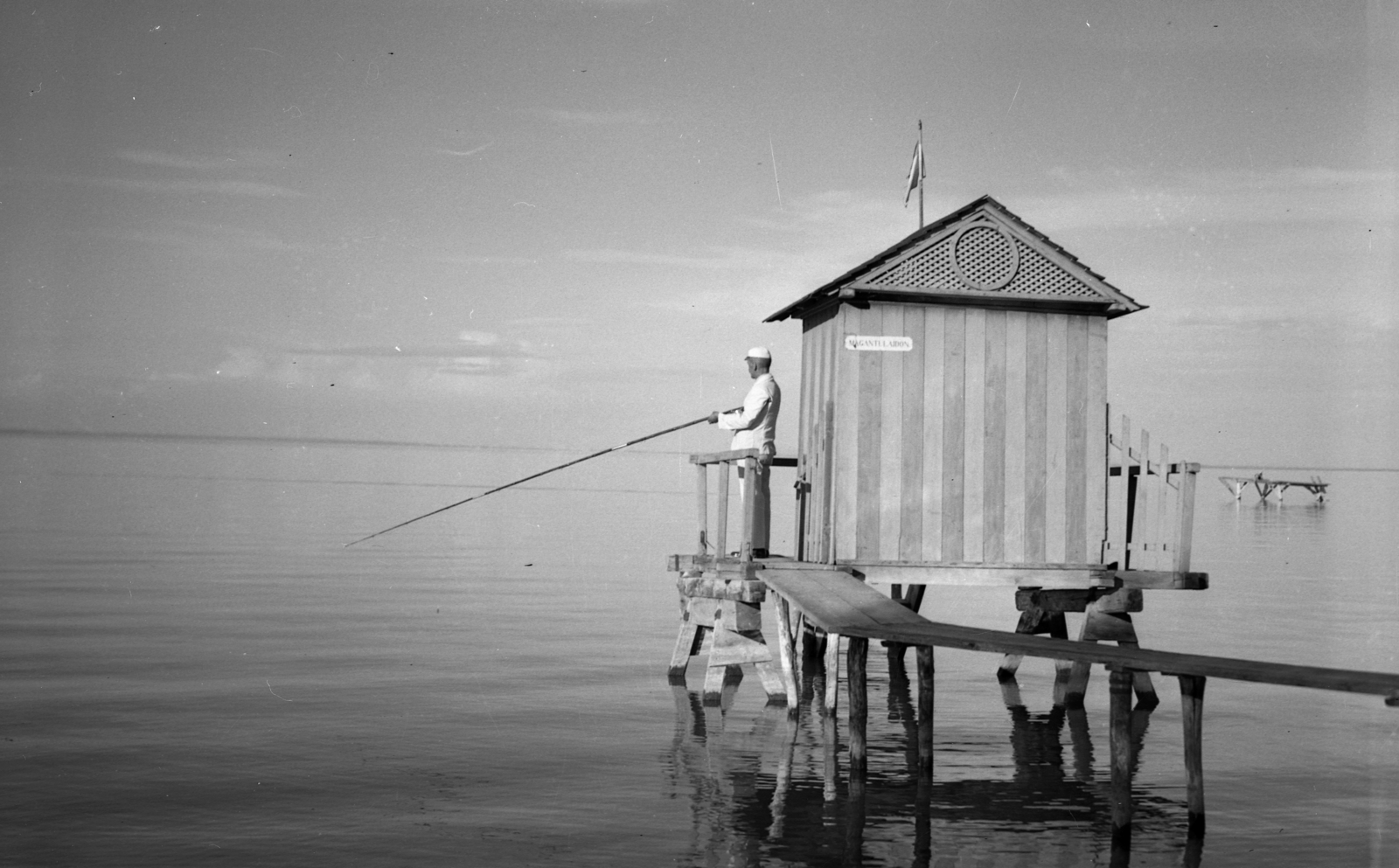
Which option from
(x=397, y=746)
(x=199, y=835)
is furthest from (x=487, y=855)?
(x=397, y=746)

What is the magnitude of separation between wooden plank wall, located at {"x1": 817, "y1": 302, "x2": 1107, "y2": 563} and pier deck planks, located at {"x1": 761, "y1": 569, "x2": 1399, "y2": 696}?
109 cm

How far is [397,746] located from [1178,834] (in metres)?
7.30

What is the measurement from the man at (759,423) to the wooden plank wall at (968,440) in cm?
129

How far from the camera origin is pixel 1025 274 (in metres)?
15.1

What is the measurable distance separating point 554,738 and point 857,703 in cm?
386

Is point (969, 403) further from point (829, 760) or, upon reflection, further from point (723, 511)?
point (829, 760)

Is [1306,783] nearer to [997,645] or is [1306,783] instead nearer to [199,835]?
[997,645]

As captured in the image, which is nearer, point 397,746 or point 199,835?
point 199,835

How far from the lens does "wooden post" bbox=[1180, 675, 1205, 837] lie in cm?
1059

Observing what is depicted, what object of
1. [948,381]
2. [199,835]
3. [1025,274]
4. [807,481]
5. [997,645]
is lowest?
[199,835]

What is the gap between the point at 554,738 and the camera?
14.8 meters

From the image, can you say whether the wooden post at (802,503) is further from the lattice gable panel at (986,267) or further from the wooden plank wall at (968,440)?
the lattice gable panel at (986,267)

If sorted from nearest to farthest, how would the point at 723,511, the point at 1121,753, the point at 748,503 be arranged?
the point at 1121,753
the point at 748,503
the point at 723,511

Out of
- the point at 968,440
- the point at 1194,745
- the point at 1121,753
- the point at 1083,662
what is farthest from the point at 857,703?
the point at 968,440
